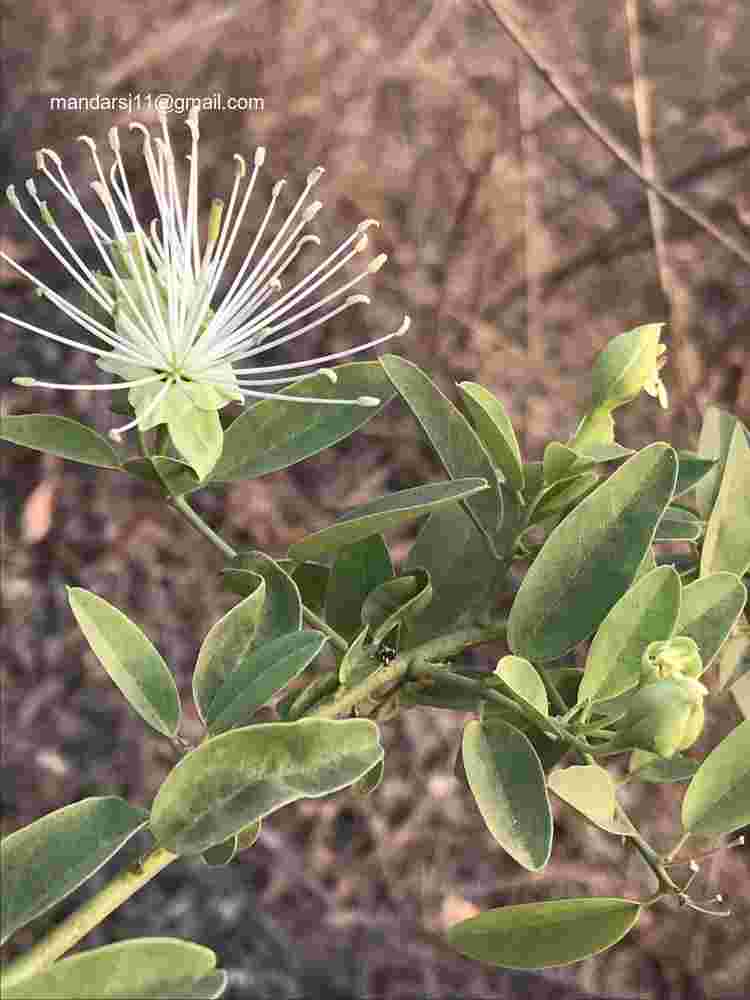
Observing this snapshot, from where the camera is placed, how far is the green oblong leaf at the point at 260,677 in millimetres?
840

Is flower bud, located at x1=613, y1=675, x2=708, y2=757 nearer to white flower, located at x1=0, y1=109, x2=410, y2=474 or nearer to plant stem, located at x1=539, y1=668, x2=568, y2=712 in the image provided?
plant stem, located at x1=539, y1=668, x2=568, y2=712

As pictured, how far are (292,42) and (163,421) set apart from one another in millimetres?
2894

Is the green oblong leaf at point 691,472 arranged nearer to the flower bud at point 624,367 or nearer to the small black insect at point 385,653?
the flower bud at point 624,367

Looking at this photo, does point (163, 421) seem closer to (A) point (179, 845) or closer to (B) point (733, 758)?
(A) point (179, 845)

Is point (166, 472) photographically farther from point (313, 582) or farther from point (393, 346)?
point (393, 346)

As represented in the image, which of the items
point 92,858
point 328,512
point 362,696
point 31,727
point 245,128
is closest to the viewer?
point 92,858

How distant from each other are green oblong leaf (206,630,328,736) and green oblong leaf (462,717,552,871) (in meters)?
0.16

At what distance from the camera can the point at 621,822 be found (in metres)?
0.95

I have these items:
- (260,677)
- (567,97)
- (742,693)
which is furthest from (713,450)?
(567,97)

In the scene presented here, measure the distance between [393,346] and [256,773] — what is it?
248 cm

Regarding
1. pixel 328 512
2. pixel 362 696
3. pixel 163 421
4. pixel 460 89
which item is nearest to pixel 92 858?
pixel 362 696

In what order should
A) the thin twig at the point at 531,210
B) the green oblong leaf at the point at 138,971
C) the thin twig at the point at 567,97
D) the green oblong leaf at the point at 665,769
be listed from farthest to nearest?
the thin twig at the point at 531,210 → the thin twig at the point at 567,97 → the green oblong leaf at the point at 665,769 → the green oblong leaf at the point at 138,971

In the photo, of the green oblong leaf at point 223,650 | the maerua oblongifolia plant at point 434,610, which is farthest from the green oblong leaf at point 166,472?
the green oblong leaf at point 223,650

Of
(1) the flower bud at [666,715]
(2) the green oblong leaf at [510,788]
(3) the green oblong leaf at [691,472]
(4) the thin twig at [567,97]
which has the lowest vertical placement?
(2) the green oblong leaf at [510,788]
